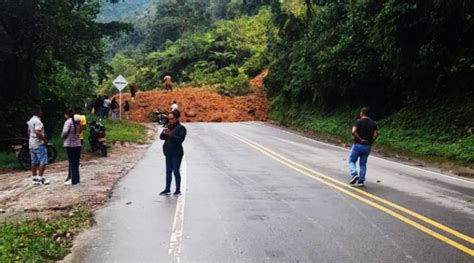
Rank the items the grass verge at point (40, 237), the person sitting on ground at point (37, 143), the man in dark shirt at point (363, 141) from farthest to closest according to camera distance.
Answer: the person sitting on ground at point (37, 143)
the man in dark shirt at point (363, 141)
the grass verge at point (40, 237)

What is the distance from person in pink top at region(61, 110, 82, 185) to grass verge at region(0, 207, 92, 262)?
304 cm

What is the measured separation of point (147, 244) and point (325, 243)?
2.41 m

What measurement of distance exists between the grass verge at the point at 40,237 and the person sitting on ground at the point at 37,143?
3.60 metres

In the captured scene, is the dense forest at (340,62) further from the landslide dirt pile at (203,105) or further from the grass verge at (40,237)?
the grass verge at (40,237)

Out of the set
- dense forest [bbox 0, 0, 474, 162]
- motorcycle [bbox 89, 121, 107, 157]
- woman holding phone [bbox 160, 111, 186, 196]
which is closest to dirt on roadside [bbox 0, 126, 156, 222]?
motorcycle [bbox 89, 121, 107, 157]

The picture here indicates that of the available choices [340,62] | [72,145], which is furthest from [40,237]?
[340,62]

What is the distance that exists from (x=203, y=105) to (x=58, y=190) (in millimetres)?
31875

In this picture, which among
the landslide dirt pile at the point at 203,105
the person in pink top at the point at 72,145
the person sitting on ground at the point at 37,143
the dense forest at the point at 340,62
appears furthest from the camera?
the landslide dirt pile at the point at 203,105

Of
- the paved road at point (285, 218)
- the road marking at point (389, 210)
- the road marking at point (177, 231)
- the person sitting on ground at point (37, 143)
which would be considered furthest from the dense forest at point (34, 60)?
the road marking at point (177, 231)

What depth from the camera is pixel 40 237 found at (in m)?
7.47

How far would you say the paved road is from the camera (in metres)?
6.59

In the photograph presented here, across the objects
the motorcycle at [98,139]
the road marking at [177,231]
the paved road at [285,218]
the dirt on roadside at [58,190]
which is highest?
the motorcycle at [98,139]

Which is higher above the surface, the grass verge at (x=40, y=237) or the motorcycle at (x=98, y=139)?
the motorcycle at (x=98, y=139)

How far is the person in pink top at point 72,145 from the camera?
12164mm
